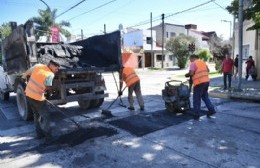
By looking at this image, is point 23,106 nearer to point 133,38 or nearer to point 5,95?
point 5,95

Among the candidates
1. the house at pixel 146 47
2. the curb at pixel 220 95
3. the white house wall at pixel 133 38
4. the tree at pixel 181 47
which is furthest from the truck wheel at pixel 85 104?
the white house wall at pixel 133 38

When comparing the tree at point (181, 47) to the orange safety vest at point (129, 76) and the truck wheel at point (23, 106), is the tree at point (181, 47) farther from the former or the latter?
the truck wheel at point (23, 106)

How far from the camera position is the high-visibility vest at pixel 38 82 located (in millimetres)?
5316

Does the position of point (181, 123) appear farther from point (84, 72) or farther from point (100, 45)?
point (100, 45)

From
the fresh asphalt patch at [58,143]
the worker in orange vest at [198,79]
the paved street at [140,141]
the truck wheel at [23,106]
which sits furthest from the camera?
the truck wheel at [23,106]

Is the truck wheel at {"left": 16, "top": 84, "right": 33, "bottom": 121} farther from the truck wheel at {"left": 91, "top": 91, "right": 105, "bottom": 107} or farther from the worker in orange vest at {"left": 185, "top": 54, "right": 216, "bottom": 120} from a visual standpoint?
the worker in orange vest at {"left": 185, "top": 54, "right": 216, "bottom": 120}

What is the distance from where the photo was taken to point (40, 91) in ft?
17.9

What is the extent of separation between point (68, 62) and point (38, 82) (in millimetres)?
2657

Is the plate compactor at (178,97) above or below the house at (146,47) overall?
below

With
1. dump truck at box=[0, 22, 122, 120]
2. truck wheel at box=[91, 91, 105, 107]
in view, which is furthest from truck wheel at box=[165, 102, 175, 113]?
truck wheel at box=[91, 91, 105, 107]

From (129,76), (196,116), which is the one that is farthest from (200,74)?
(129,76)

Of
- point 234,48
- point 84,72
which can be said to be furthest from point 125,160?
point 234,48

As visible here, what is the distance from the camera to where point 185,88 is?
7.42m

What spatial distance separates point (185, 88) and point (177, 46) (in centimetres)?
2959
